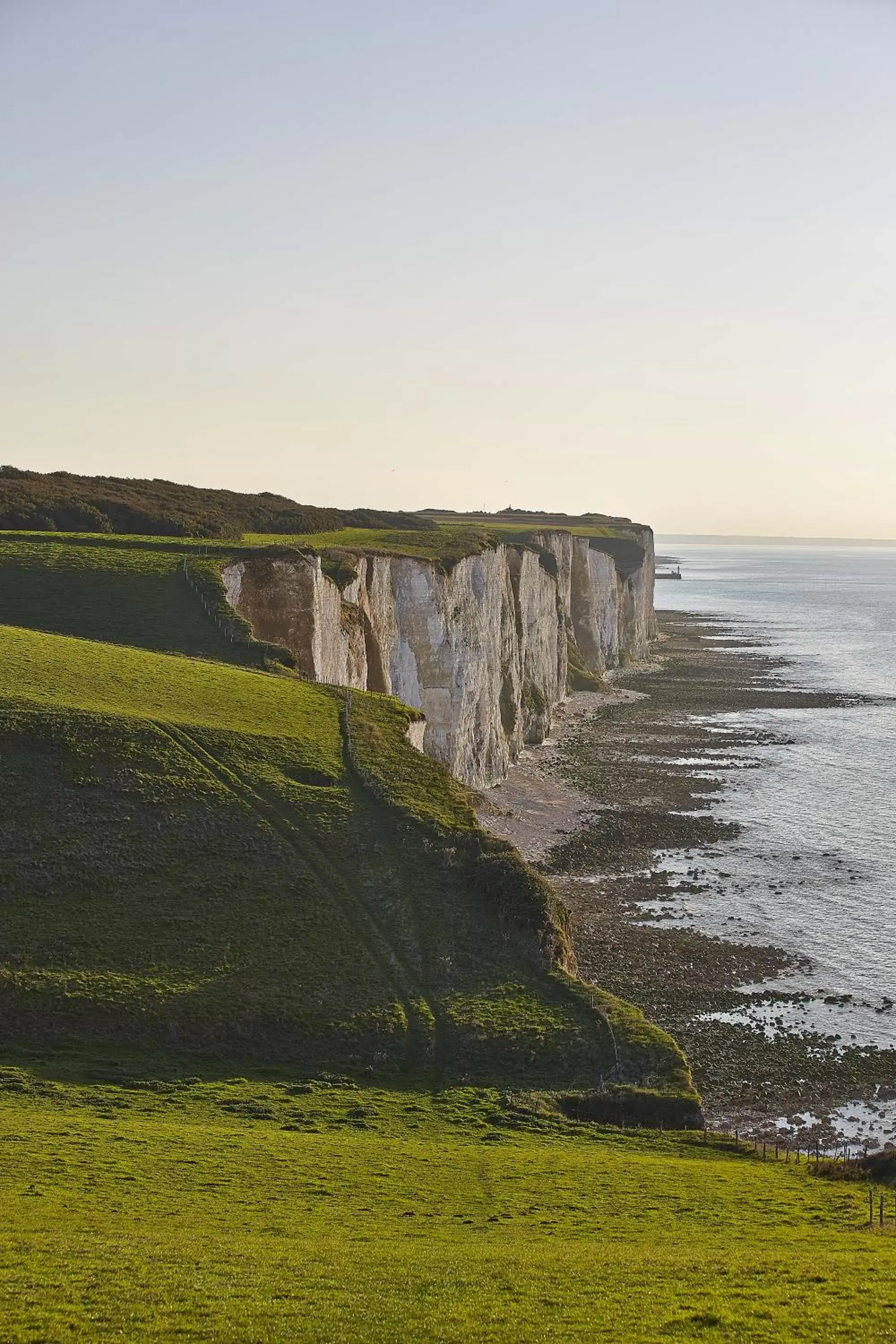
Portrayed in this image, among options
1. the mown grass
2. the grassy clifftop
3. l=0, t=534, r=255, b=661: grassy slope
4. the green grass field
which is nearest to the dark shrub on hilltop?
l=0, t=534, r=255, b=661: grassy slope

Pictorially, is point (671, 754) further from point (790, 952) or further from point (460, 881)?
point (460, 881)

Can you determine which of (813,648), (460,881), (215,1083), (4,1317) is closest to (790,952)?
(460,881)

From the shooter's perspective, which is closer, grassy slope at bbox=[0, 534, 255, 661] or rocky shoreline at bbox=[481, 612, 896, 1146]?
rocky shoreline at bbox=[481, 612, 896, 1146]

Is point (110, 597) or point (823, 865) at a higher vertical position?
point (110, 597)

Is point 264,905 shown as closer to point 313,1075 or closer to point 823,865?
point 313,1075

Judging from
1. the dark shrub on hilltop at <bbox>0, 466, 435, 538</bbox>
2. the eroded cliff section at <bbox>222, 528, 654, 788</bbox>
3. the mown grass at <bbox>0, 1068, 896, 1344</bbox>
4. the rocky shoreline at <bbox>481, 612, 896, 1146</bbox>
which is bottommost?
the rocky shoreline at <bbox>481, 612, 896, 1146</bbox>

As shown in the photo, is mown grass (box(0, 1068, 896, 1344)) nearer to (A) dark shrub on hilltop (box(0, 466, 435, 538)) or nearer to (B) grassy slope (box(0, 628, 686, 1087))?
(B) grassy slope (box(0, 628, 686, 1087))

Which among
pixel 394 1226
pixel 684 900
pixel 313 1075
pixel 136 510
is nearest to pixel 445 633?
pixel 136 510
